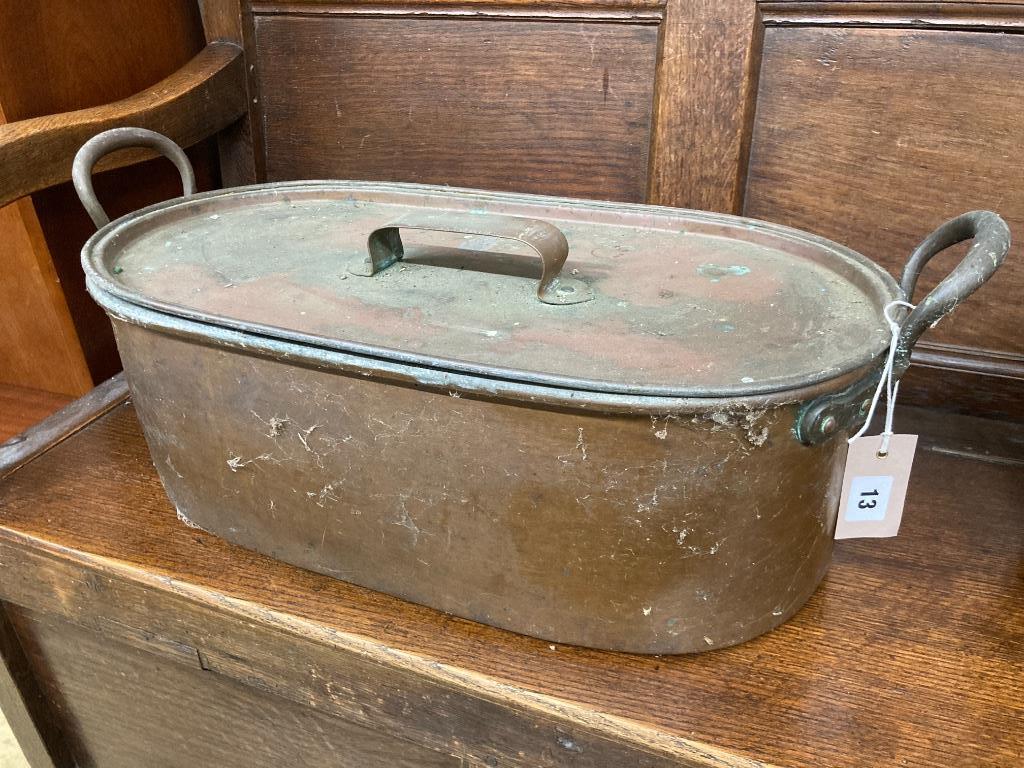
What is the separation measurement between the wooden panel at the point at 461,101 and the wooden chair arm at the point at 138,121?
64 mm

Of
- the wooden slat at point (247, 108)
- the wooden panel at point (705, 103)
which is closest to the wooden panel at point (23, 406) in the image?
the wooden slat at point (247, 108)

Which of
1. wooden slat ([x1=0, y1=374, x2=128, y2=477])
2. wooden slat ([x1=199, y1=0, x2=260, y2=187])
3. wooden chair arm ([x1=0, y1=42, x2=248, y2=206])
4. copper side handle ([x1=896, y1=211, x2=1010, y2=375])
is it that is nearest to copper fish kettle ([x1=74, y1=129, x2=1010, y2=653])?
copper side handle ([x1=896, y1=211, x2=1010, y2=375])

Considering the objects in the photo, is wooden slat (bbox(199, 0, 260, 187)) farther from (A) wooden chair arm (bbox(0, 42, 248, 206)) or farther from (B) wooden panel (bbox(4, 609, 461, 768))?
(B) wooden panel (bbox(4, 609, 461, 768))

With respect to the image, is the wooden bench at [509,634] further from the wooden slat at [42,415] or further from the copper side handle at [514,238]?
the copper side handle at [514,238]

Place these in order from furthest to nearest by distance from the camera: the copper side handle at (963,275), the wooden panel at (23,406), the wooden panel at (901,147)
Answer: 1. the wooden panel at (23,406)
2. the wooden panel at (901,147)
3. the copper side handle at (963,275)

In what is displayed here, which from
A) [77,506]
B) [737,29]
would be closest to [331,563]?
[77,506]

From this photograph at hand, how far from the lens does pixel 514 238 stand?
682mm

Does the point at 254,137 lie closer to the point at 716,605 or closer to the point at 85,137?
the point at 85,137

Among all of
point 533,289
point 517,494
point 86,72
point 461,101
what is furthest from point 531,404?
point 86,72

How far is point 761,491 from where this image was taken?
596mm

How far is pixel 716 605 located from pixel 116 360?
3.13 ft

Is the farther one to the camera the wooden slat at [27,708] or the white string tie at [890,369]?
the wooden slat at [27,708]

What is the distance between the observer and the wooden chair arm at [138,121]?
0.93 m

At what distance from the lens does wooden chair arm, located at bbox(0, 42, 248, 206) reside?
3.05 feet
